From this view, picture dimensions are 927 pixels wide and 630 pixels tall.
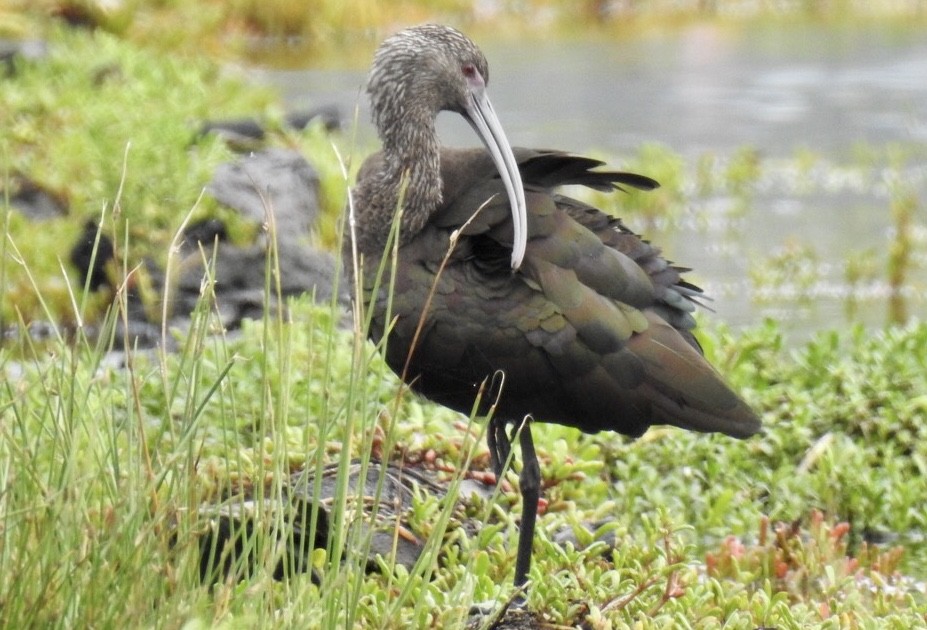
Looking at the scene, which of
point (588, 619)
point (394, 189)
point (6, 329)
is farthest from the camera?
point (6, 329)

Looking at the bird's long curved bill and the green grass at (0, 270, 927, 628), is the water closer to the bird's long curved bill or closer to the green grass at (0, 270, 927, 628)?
the green grass at (0, 270, 927, 628)

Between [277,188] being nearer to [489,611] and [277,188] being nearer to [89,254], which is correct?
[89,254]

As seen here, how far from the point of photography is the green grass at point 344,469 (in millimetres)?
2779

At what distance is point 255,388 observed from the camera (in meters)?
5.07

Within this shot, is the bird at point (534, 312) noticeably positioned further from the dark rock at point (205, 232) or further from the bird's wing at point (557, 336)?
the dark rock at point (205, 232)

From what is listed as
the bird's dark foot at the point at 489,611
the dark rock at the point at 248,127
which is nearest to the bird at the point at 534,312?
the bird's dark foot at the point at 489,611

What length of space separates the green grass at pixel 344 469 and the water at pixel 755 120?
980 millimetres

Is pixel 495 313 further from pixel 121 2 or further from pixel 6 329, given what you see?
pixel 121 2

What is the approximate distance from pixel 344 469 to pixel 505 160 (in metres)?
1.45

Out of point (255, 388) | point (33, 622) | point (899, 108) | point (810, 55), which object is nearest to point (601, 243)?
point (255, 388)

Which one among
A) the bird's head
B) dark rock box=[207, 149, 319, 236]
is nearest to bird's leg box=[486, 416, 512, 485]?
the bird's head

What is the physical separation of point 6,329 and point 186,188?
40.5 inches

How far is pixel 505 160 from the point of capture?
4.07 m

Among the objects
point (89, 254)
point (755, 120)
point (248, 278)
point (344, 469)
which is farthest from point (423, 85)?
point (755, 120)
